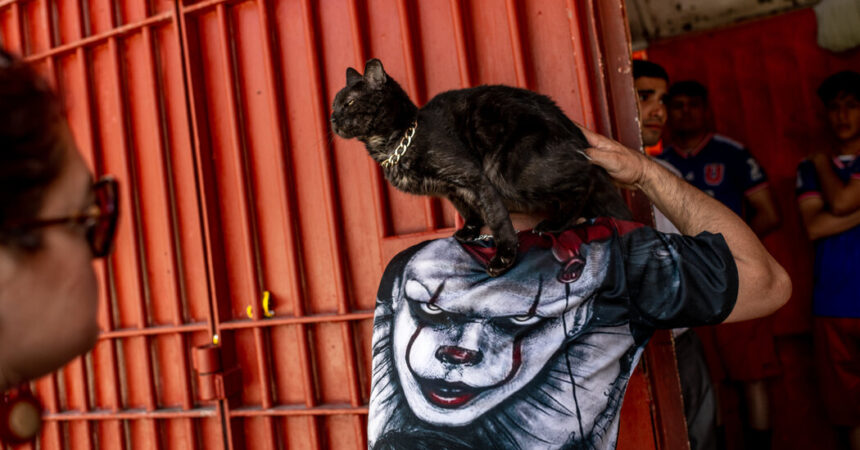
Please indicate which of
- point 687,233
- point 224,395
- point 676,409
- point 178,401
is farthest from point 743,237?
point 178,401

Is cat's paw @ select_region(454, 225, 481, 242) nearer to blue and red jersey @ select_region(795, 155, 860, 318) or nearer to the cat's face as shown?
the cat's face

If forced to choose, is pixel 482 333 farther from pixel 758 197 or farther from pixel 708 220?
pixel 758 197

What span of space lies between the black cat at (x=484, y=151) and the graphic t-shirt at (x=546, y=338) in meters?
0.19

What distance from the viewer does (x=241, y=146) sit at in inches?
86.5

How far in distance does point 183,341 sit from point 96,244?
64.6 inches

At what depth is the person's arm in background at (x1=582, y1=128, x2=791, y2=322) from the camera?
1.16m

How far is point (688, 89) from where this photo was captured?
3240mm

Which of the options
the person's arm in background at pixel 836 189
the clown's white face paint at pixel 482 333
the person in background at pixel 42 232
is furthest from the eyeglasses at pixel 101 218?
the person's arm in background at pixel 836 189

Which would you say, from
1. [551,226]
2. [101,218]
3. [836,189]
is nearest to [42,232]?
[101,218]

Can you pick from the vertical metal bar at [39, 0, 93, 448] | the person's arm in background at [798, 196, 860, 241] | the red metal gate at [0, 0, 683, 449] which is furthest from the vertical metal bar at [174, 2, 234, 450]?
the person's arm in background at [798, 196, 860, 241]

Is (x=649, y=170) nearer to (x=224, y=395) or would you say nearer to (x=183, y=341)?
(x=224, y=395)

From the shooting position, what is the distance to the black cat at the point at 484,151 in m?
1.35

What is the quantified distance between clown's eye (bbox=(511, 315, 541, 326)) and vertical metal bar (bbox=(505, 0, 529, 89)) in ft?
2.99

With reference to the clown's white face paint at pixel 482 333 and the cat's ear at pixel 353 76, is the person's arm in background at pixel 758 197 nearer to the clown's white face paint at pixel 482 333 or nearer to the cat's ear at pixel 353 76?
the clown's white face paint at pixel 482 333
